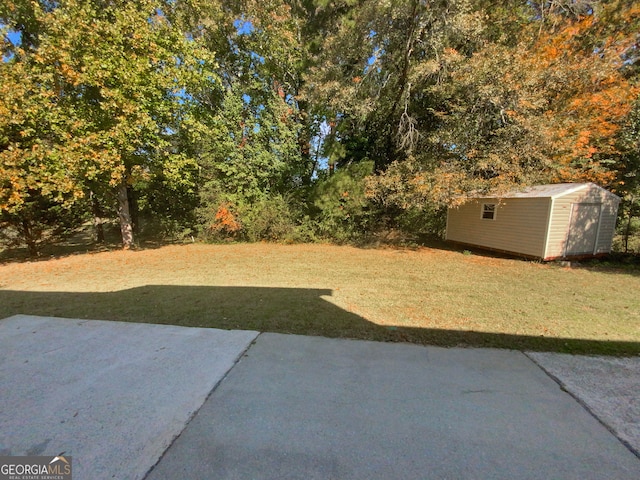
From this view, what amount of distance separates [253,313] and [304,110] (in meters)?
12.2

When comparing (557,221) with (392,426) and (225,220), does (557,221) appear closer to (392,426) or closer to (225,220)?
(392,426)

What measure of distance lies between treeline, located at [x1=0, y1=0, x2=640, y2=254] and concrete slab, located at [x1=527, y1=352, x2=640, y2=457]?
6844 millimetres

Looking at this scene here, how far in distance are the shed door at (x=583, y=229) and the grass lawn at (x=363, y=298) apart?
1144 millimetres

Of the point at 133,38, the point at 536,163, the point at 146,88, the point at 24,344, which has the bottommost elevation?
the point at 24,344

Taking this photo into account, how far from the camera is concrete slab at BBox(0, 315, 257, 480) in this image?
169cm

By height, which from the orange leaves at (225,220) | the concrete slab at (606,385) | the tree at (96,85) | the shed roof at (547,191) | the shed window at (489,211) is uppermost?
the tree at (96,85)

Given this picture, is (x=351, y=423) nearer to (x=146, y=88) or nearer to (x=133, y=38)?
(x=146, y=88)

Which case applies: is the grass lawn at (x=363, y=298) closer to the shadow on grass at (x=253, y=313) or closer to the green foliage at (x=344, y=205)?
the shadow on grass at (x=253, y=313)

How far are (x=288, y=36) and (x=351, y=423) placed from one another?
14.3 meters

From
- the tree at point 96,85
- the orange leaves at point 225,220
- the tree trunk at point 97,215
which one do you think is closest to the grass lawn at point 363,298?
the tree at point 96,85

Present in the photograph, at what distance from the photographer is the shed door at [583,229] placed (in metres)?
8.18

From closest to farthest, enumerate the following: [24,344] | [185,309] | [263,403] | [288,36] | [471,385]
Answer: [263,403] < [471,385] < [24,344] < [185,309] < [288,36]

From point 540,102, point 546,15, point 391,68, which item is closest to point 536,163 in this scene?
point 540,102

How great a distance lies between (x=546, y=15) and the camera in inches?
440
